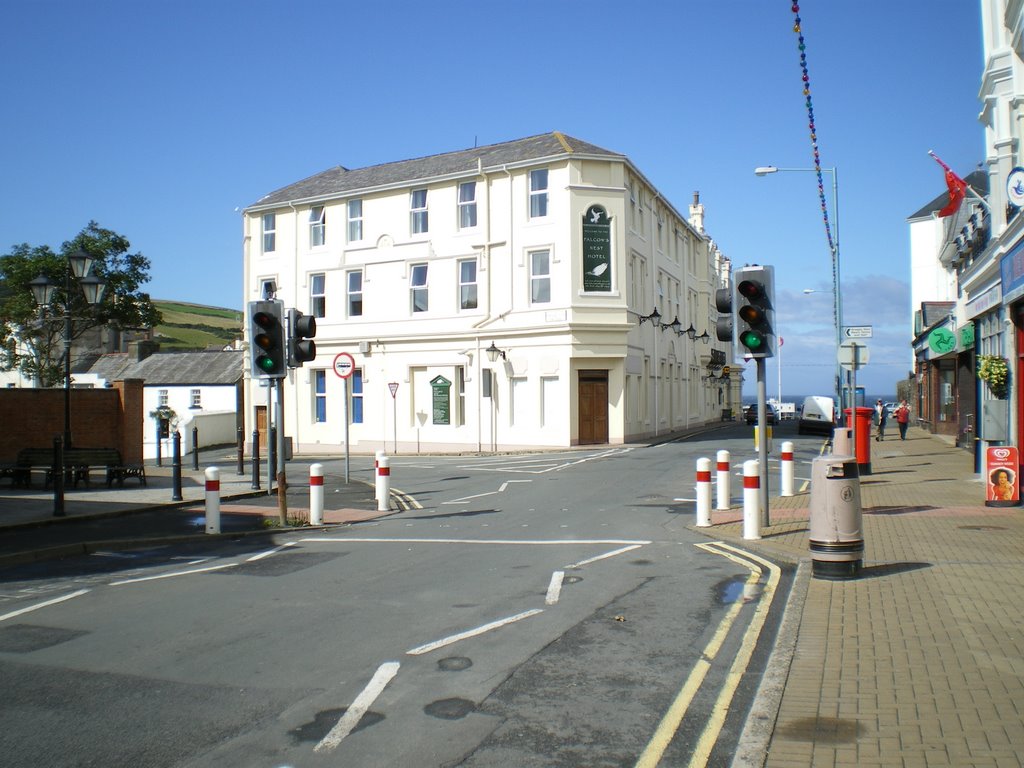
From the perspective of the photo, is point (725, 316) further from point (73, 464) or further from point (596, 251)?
point (596, 251)

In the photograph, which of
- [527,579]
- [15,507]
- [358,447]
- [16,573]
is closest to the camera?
[527,579]

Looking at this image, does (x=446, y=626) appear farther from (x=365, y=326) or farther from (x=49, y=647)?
(x=365, y=326)

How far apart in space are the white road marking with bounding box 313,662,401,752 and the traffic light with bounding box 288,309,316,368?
8250 millimetres

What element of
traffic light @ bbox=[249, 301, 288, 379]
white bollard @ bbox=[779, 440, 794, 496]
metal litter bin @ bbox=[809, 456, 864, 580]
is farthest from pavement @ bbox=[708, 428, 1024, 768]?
traffic light @ bbox=[249, 301, 288, 379]

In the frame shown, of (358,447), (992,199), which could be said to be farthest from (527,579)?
(358,447)

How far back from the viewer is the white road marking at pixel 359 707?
4875 millimetres

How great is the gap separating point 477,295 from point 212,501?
24933mm

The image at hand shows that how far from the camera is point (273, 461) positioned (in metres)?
20.3

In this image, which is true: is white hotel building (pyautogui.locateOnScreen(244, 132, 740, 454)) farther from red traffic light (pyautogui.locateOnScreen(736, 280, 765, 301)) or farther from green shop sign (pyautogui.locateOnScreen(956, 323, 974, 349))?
red traffic light (pyautogui.locateOnScreen(736, 280, 765, 301))

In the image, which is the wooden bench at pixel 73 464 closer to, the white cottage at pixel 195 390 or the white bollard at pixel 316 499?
the white bollard at pixel 316 499

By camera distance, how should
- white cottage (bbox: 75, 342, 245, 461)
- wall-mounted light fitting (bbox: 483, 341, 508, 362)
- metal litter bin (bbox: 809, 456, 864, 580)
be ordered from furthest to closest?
white cottage (bbox: 75, 342, 245, 461) → wall-mounted light fitting (bbox: 483, 341, 508, 362) → metal litter bin (bbox: 809, 456, 864, 580)

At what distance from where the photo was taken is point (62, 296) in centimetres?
5091

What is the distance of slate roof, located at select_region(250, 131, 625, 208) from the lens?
1425 inches

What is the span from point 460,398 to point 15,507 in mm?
22723
